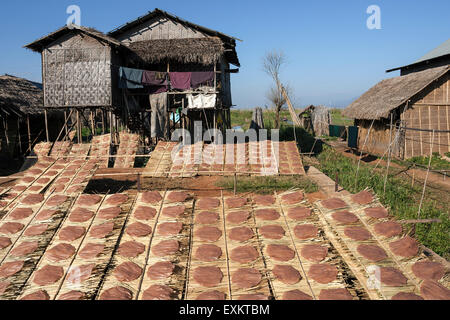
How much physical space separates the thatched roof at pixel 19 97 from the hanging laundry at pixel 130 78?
5.78 m

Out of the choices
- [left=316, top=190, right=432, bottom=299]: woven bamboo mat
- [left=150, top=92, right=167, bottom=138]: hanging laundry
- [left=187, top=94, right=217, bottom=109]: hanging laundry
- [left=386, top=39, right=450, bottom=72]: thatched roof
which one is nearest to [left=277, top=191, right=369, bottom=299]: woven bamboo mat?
[left=316, top=190, right=432, bottom=299]: woven bamboo mat

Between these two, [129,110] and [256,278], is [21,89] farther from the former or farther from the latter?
[256,278]

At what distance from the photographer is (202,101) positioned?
16.3 m

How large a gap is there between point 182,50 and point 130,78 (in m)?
2.92

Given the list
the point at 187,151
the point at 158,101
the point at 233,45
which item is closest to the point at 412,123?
the point at 233,45

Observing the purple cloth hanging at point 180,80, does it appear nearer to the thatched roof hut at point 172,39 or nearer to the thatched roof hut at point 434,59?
the thatched roof hut at point 172,39

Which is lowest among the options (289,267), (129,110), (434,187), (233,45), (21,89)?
(434,187)

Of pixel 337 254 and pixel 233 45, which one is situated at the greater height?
pixel 233 45

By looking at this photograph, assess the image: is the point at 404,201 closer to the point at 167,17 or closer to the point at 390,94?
the point at 390,94

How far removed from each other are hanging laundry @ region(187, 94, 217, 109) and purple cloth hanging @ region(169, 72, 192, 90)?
1.81 ft

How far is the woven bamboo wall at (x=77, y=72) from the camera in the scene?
49.2ft

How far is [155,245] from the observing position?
298 cm

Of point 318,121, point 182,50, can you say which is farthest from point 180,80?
Result: point 318,121

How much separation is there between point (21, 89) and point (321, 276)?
21.7 meters
